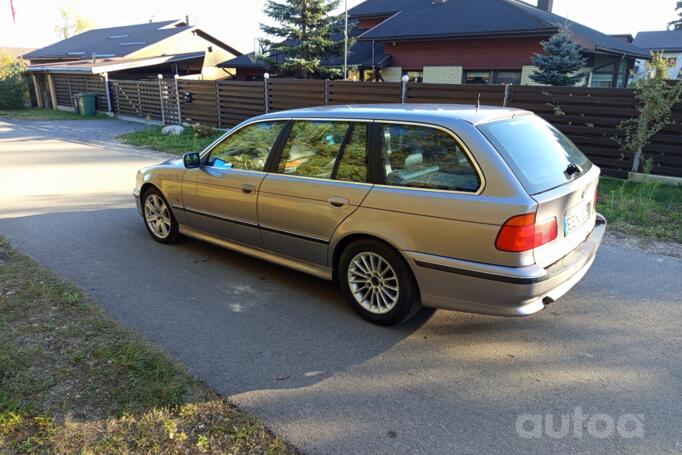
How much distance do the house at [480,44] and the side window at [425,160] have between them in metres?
15.7

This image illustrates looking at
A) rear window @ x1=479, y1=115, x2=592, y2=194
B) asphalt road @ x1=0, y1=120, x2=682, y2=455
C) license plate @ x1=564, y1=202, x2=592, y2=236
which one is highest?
rear window @ x1=479, y1=115, x2=592, y2=194

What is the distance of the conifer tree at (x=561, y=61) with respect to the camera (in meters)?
15.3

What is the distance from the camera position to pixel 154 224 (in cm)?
579

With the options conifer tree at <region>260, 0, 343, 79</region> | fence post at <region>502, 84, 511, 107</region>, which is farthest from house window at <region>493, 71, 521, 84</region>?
fence post at <region>502, 84, 511, 107</region>

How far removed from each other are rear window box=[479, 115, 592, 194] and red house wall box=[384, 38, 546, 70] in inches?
650

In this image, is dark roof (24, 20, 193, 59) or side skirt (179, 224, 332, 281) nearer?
side skirt (179, 224, 332, 281)

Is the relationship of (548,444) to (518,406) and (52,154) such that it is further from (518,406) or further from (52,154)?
(52,154)

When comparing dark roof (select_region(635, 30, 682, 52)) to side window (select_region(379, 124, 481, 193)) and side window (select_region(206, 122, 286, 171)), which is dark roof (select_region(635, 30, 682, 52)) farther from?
side window (select_region(379, 124, 481, 193))

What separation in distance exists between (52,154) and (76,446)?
12.6 metres

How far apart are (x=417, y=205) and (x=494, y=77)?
59.9 ft

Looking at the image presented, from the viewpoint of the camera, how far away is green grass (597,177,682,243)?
244 inches

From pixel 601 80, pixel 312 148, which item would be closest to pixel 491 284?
pixel 312 148

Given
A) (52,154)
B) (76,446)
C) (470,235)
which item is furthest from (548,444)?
(52,154)

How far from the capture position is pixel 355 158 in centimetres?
387
